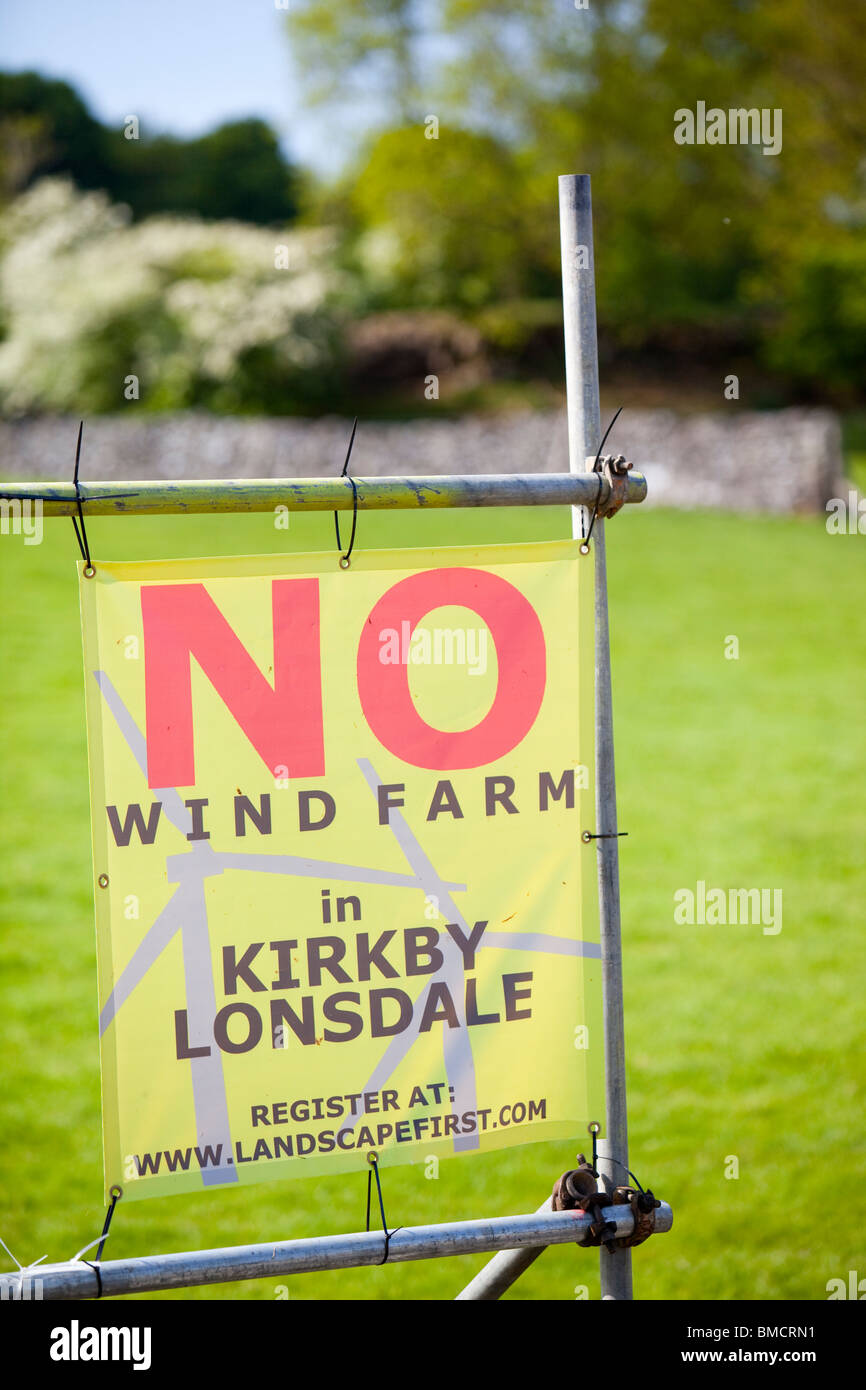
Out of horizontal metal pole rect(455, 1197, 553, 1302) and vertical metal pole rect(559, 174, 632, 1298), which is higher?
vertical metal pole rect(559, 174, 632, 1298)

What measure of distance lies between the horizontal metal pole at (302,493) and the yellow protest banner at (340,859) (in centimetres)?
12

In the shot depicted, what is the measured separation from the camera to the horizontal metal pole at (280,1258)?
2283 mm

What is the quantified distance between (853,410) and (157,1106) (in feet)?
104

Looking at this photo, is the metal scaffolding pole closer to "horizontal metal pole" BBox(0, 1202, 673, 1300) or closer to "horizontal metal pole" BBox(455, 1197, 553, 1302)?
"horizontal metal pole" BBox(455, 1197, 553, 1302)

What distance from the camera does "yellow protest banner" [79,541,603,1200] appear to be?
254 cm

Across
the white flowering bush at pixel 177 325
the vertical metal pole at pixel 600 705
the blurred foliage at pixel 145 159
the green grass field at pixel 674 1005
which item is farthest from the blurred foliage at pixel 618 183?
the vertical metal pole at pixel 600 705

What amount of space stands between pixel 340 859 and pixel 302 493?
0.82 m

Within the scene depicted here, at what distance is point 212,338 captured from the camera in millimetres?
27141

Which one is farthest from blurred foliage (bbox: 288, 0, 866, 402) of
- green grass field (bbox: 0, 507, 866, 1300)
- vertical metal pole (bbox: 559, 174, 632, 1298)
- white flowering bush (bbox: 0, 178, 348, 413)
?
vertical metal pole (bbox: 559, 174, 632, 1298)

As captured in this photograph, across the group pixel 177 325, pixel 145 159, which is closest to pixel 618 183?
pixel 177 325

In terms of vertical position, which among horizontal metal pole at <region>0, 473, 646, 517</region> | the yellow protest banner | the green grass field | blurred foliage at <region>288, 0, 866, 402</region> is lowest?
the green grass field

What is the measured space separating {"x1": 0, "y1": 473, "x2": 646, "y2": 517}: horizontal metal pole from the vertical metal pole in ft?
0.39
